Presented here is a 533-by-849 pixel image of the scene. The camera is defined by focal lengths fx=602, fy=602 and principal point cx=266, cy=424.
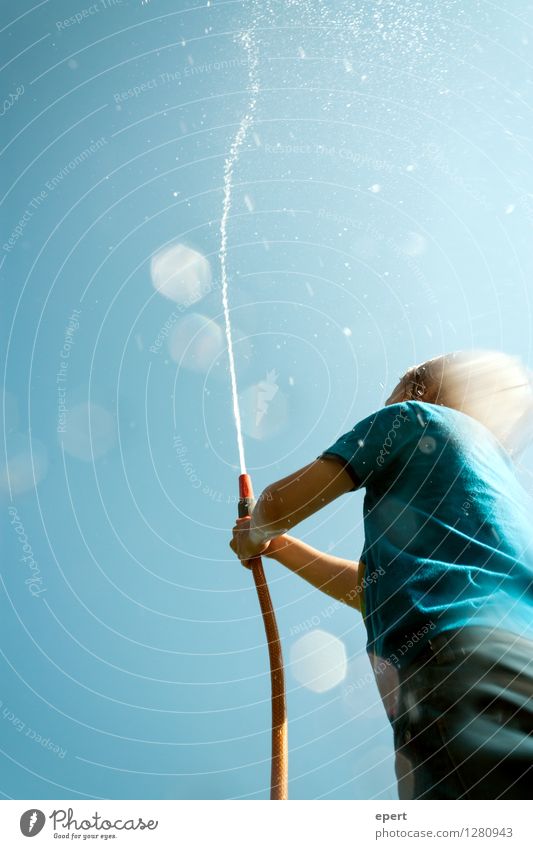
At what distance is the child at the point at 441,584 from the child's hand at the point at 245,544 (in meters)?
0.18

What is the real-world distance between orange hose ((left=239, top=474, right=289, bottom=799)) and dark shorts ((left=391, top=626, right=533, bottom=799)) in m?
0.58

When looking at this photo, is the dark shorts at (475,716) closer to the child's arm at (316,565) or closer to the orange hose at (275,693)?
the orange hose at (275,693)

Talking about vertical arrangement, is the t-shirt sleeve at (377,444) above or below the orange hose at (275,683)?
above

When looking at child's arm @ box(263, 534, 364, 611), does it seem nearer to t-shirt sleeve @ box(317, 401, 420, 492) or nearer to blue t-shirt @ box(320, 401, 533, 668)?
blue t-shirt @ box(320, 401, 533, 668)

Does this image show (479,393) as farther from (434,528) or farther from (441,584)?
(441,584)

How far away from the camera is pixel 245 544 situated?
1.73 meters

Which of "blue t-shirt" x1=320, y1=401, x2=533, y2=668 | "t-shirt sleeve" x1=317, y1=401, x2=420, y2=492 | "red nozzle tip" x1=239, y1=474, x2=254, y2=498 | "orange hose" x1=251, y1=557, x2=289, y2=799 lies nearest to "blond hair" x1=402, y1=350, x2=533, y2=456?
"blue t-shirt" x1=320, y1=401, x2=533, y2=668

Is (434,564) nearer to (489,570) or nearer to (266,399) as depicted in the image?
(489,570)

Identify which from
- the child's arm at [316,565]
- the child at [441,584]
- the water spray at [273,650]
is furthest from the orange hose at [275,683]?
the child at [441,584]

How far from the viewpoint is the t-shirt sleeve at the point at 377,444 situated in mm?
1302

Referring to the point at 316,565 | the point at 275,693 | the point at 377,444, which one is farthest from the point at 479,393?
the point at 275,693

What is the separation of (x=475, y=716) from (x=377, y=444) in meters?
0.54
